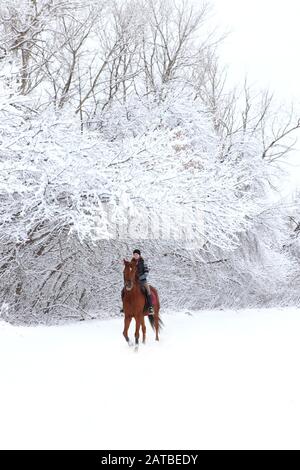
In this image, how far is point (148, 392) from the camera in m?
6.78

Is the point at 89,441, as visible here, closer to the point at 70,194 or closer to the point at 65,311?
the point at 70,194

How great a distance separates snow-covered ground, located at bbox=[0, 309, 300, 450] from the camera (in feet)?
16.3

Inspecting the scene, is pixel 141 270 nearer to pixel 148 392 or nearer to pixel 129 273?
pixel 129 273

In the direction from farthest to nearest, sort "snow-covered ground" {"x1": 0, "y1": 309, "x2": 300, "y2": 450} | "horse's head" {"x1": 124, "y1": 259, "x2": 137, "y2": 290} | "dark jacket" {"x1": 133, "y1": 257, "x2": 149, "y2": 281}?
"dark jacket" {"x1": 133, "y1": 257, "x2": 149, "y2": 281}, "horse's head" {"x1": 124, "y1": 259, "x2": 137, "y2": 290}, "snow-covered ground" {"x1": 0, "y1": 309, "x2": 300, "y2": 450}

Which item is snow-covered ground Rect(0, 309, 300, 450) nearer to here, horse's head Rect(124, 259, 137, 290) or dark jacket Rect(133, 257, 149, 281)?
horse's head Rect(124, 259, 137, 290)

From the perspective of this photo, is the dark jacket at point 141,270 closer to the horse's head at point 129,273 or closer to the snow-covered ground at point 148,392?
the horse's head at point 129,273

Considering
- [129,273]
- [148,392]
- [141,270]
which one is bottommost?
[148,392]

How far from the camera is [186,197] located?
43.8 feet

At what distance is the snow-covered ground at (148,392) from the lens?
16.3 ft

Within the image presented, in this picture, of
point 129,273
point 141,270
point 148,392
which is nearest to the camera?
point 148,392

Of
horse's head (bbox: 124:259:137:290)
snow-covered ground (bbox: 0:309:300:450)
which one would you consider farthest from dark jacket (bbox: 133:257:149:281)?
snow-covered ground (bbox: 0:309:300:450)

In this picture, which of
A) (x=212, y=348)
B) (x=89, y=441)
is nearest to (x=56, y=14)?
(x=212, y=348)

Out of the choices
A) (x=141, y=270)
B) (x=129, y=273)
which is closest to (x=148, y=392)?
(x=129, y=273)

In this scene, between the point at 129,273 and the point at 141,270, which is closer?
the point at 129,273
